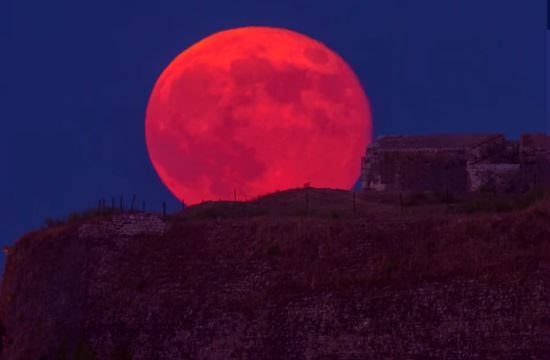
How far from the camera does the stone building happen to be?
59.5 m

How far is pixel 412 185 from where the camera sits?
62.2 metres

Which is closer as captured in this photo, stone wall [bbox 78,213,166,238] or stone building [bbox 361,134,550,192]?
stone wall [bbox 78,213,166,238]

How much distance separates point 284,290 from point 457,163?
19.2 meters

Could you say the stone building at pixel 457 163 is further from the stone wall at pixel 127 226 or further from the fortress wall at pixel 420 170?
the stone wall at pixel 127 226

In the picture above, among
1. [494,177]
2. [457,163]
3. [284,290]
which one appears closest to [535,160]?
[494,177]

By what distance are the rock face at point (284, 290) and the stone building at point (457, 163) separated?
14358 mm

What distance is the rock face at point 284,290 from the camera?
40344mm

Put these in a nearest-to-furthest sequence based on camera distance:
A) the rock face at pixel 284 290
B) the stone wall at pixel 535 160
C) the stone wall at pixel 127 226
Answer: the rock face at pixel 284 290
the stone wall at pixel 127 226
the stone wall at pixel 535 160

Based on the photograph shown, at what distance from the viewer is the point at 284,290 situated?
4500 centimetres

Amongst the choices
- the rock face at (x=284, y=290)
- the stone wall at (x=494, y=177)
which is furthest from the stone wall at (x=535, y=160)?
the rock face at (x=284, y=290)

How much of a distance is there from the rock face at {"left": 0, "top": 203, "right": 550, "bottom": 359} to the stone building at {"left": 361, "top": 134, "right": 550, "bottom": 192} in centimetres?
1436

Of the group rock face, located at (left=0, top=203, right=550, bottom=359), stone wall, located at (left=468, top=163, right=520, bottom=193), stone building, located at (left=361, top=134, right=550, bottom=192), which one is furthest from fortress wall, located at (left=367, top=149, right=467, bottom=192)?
rock face, located at (left=0, top=203, right=550, bottom=359)

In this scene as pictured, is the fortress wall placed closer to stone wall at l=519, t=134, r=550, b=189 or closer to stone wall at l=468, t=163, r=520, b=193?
stone wall at l=468, t=163, r=520, b=193

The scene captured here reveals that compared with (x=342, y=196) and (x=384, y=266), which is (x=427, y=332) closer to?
(x=384, y=266)
